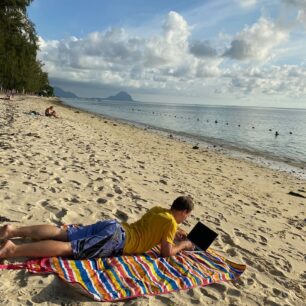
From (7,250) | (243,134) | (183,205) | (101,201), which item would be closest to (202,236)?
(183,205)

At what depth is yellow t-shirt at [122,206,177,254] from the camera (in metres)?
4.86

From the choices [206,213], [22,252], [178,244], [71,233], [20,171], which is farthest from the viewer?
[20,171]

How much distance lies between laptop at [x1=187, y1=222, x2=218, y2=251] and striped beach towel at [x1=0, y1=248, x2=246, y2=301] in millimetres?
257

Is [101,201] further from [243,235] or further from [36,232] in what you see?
[243,235]

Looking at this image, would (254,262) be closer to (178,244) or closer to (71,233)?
(178,244)

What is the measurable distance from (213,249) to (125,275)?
1896 millimetres

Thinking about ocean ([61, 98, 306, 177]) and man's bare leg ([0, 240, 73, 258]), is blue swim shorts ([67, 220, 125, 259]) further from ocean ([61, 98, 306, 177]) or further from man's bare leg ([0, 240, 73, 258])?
ocean ([61, 98, 306, 177])

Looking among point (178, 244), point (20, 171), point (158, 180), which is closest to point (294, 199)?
point (158, 180)

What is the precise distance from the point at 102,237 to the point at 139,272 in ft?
2.15

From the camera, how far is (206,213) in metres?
7.57

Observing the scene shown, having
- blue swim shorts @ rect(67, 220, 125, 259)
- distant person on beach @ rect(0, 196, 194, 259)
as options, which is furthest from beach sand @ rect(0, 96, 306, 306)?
blue swim shorts @ rect(67, 220, 125, 259)

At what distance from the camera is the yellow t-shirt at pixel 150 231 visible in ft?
15.9

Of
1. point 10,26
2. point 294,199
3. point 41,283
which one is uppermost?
point 10,26

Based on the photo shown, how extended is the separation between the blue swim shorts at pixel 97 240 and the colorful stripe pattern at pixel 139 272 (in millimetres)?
108
